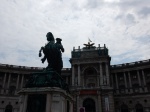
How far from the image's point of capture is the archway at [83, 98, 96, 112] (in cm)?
4989

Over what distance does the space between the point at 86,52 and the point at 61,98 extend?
46.4 meters

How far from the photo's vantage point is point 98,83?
54781 millimetres

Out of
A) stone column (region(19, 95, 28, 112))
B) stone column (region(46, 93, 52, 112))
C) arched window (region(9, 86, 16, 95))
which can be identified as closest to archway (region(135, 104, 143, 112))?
arched window (region(9, 86, 16, 95))

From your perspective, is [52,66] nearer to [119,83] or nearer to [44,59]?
[44,59]

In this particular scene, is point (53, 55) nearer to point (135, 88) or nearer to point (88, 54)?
point (88, 54)

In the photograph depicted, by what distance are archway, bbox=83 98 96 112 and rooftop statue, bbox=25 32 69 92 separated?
3662 centimetres

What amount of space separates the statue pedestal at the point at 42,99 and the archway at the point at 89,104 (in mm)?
38737

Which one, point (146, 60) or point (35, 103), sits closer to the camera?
point (35, 103)

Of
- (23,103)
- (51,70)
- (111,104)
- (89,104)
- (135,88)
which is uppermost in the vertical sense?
(135,88)

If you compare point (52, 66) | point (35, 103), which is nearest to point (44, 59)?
point (52, 66)

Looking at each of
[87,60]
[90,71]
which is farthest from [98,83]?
[87,60]

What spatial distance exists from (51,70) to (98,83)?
41.7 metres

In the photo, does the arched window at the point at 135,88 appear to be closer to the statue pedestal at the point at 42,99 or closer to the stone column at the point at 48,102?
the statue pedestal at the point at 42,99

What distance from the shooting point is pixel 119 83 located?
59219 mm
